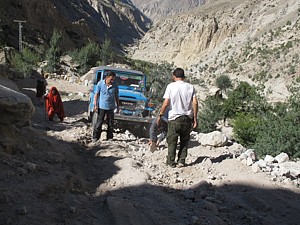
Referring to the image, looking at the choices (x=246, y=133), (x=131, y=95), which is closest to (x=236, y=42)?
(x=246, y=133)

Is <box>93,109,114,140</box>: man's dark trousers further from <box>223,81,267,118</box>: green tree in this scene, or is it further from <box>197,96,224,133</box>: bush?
<box>223,81,267,118</box>: green tree

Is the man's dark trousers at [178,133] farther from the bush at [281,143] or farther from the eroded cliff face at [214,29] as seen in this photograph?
the eroded cliff face at [214,29]

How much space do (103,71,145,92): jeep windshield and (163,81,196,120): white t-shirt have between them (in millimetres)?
5165

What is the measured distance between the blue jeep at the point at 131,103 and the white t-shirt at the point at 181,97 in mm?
4191

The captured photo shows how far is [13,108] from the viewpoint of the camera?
607cm

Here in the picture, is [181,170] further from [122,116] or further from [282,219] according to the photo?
[122,116]

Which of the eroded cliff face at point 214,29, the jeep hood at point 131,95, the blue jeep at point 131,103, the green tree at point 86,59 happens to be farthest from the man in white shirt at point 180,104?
the eroded cliff face at point 214,29

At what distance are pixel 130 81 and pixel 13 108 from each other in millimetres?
5594

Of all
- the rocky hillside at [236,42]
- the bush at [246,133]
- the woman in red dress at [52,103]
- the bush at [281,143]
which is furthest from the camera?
the rocky hillside at [236,42]

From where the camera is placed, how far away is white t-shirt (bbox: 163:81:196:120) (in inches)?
242

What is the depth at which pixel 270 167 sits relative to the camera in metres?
6.82

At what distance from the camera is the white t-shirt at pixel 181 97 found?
6.14 m

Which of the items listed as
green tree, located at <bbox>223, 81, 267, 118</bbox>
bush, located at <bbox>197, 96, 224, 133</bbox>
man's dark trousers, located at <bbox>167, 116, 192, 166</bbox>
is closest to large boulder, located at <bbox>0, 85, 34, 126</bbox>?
man's dark trousers, located at <bbox>167, 116, 192, 166</bbox>

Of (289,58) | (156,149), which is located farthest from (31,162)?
(289,58)
